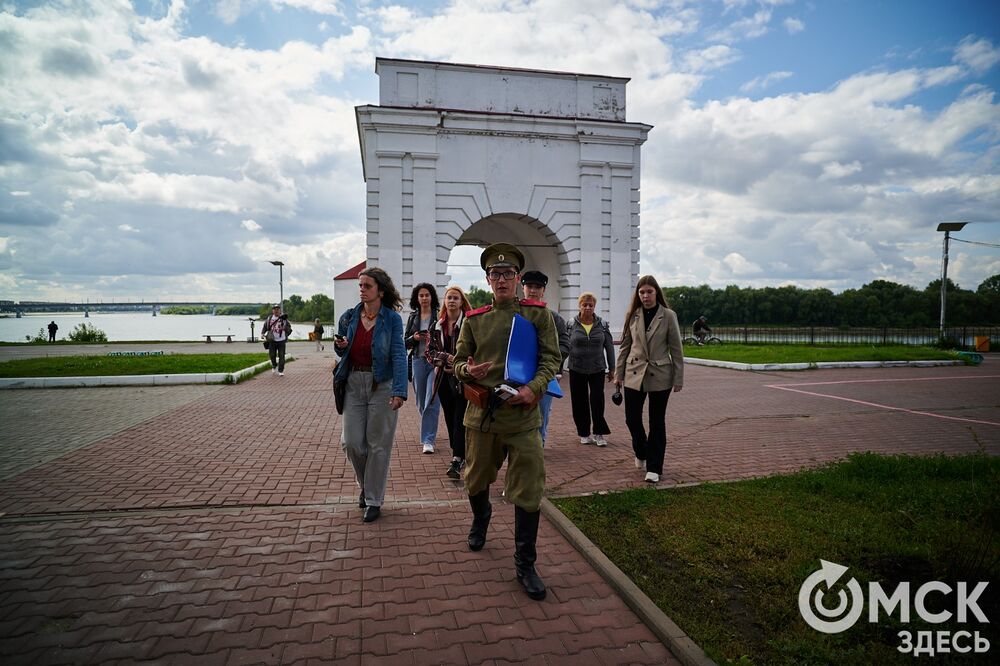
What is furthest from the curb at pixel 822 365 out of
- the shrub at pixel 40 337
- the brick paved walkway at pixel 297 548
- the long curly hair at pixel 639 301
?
the shrub at pixel 40 337

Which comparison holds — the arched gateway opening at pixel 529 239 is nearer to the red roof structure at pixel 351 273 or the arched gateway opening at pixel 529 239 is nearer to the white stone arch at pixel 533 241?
the white stone arch at pixel 533 241

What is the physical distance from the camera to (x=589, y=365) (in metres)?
7.24

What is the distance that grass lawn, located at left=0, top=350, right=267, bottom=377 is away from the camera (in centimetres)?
1391

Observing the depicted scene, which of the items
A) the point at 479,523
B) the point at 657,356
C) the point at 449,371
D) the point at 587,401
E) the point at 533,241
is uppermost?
the point at 533,241

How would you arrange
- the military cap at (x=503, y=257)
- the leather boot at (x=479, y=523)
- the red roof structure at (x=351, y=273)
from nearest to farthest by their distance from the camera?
the military cap at (x=503, y=257), the leather boot at (x=479, y=523), the red roof structure at (x=351, y=273)

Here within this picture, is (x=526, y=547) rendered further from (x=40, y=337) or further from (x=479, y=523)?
(x=40, y=337)

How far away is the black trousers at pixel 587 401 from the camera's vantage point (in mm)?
7324

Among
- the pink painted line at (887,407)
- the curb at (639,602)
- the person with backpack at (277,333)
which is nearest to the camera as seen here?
the curb at (639,602)

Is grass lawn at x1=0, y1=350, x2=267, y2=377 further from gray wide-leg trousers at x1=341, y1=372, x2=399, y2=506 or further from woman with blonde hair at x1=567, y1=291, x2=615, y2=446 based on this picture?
gray wide-leg trousers at x1=341, y1=372, x2=399, y2=506

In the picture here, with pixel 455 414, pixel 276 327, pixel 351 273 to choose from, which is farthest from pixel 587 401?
pixel 351 273

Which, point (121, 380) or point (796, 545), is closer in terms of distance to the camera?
point (796, 545)

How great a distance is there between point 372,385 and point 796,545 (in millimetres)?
3439

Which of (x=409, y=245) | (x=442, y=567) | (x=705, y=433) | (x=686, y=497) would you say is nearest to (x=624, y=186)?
(x=409, y=245)

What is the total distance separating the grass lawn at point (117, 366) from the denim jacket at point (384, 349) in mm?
11702
